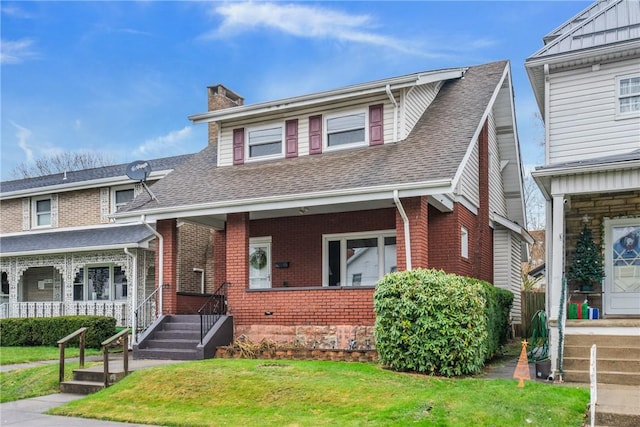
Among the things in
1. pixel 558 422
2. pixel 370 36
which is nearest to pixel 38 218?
pixel 370 36

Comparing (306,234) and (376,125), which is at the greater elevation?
(376,125)

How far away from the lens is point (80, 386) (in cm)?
1097

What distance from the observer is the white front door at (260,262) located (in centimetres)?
1733

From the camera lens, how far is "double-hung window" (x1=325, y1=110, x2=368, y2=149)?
15555mm

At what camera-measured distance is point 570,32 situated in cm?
1404

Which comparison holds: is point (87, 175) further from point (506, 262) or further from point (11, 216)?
point (506, 262)

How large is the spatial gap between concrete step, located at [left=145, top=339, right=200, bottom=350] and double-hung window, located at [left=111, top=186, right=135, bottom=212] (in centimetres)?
1011

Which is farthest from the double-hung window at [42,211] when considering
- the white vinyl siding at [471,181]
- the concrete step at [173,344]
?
the white vinyl siding at [471,181]

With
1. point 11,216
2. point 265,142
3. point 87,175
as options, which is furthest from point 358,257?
point 11,216

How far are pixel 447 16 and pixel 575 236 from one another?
6.96 meters

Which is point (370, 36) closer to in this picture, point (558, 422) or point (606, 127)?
point (606, 127)

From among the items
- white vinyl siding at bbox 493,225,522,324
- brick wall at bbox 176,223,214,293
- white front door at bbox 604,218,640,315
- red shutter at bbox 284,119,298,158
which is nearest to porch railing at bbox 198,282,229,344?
red shutter at bbox 284,119,298,158

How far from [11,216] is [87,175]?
3904 millimetres

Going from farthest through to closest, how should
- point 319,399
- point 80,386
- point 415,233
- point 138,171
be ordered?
point 138,171 < point 415,233 < point 80,386 < point 319,399
